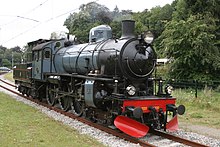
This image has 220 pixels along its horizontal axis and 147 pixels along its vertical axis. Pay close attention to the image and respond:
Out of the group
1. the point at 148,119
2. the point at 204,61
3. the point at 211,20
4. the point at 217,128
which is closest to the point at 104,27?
the point at 148,119

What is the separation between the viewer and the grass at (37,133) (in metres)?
8.29

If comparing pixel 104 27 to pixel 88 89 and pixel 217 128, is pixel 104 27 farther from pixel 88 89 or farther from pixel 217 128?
pixel 217 128

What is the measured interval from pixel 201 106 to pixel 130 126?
6.76m

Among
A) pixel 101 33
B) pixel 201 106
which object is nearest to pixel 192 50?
pixel 201 106

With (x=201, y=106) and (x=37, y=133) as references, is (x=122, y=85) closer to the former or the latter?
(x=37, y=133)

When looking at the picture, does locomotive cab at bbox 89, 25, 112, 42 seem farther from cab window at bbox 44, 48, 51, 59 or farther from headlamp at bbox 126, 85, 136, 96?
cab window at bbox 44, 48, 51, 59

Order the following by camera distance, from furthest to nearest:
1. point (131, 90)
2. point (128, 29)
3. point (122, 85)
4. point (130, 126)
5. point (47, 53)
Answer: point (47, 53) → point (128, 29) → point (122, 85) → point (131, 90) → point (130, 126)

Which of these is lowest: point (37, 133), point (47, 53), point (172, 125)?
point (37, 133)

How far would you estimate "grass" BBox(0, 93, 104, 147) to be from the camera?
8289mm

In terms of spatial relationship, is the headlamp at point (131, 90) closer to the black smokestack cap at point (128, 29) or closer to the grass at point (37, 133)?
the grass at point (37, 133)

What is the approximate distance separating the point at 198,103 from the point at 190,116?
2437mm

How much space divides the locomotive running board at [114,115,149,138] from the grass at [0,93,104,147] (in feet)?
3.16

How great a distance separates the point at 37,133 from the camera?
373 inches

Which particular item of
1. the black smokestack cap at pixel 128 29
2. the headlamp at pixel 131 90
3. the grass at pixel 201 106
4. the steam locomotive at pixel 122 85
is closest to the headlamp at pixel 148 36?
the steam locomotive at pixel 122 85
